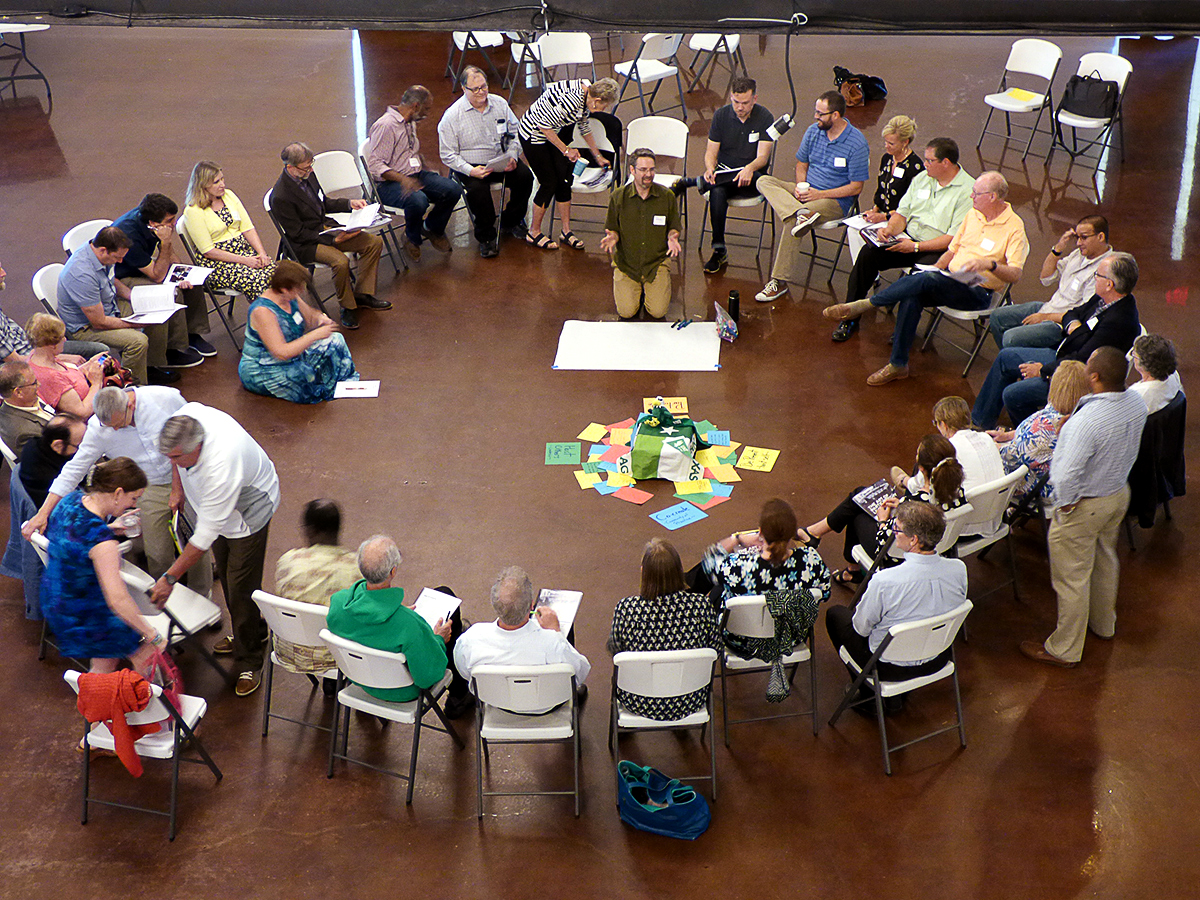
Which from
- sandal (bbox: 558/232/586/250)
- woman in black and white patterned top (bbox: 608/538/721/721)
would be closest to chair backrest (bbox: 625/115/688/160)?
sandal (bbox: 558/232/586/250)

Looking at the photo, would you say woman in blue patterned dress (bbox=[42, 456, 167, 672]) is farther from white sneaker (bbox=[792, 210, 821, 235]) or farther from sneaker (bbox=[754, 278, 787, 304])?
white sneaker (bbox=[792, 210, 821, 235])

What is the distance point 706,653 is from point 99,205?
25.8 feet

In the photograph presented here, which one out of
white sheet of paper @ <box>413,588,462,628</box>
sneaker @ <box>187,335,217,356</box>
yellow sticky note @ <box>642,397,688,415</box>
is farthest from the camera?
sneaker @ <box>187,335,217,356</box>

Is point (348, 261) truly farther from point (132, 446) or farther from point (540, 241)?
point (132, 446)

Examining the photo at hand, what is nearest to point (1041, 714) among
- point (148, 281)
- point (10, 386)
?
point (10, 386)

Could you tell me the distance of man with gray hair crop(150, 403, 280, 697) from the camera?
4438 mm

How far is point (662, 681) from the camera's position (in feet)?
13.3

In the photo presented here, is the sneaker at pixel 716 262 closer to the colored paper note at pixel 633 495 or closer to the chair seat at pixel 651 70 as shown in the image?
the colored paper note at pixel 633 495

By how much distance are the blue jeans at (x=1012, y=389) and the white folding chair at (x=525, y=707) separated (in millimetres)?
3400

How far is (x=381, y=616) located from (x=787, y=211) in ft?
16.7

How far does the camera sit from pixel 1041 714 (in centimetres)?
470

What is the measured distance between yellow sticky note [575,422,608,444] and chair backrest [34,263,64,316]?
3.46m

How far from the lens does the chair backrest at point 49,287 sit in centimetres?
654

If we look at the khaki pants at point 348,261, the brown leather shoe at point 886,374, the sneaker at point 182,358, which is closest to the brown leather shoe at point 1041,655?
the brown leather shoe at point 886,374
